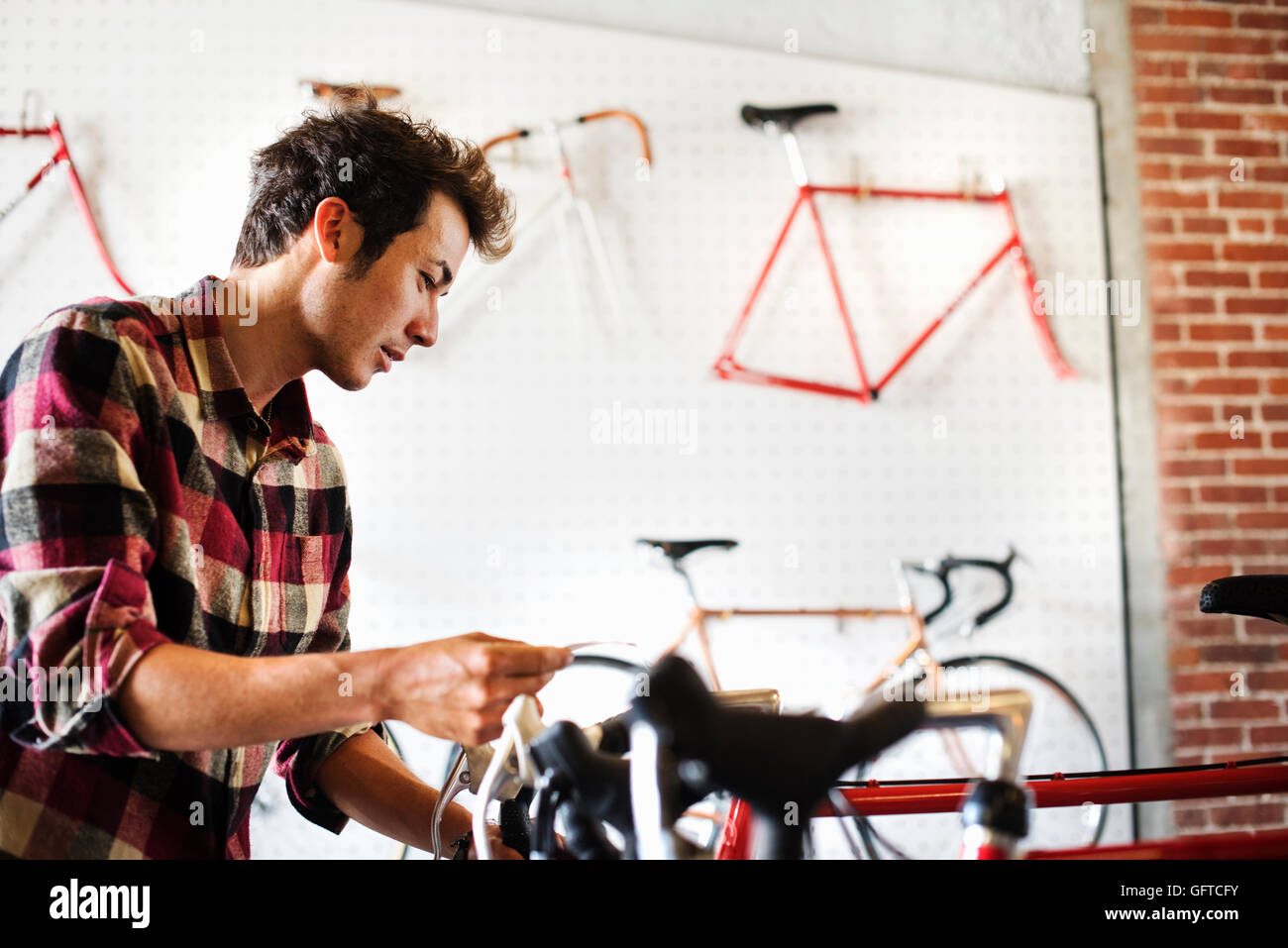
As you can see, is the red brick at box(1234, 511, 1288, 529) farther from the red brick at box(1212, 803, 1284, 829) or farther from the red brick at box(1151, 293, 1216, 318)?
the red brick at box(1212, 803, 1284, 829)

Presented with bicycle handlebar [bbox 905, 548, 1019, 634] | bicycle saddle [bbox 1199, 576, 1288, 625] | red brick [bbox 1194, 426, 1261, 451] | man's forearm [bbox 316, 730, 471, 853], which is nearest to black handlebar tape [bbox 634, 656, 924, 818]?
man's forearm [bbox 316, 730, 471, 853]

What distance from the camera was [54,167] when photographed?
213 centimetres

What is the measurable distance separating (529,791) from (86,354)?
509 mm

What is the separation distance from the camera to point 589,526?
2361 millimetres

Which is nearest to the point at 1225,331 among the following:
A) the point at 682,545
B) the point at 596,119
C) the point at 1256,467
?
the point at 1256,467

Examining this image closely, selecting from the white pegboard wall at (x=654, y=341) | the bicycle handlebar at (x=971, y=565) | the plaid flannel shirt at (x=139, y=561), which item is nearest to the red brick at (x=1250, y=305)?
the white pegboard wall at (x=654, y=341)

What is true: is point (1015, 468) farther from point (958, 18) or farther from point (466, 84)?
point (466, 84)

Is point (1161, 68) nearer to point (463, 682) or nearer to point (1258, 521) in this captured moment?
point (1258, 521)

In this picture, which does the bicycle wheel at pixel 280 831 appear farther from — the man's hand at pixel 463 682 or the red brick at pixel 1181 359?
the red brick at pixel 1181 359

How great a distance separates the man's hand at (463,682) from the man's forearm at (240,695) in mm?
19

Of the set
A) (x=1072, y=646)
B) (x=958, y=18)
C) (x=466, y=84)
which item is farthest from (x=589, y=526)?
(x=958, y=18)

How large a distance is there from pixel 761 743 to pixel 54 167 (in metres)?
2.30
